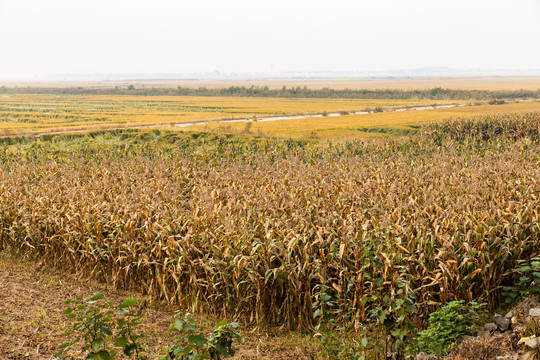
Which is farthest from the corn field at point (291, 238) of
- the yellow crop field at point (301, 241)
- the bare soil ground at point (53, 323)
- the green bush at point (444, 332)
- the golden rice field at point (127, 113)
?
the golden rice field at point (127, 113)

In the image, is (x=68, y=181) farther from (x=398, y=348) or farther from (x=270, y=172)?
(x=398, y=348)

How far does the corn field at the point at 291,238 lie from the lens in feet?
21.7

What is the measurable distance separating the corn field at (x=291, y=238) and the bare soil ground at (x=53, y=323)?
28 centimetres

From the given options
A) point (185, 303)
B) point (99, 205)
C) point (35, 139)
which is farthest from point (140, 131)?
point (185, 303)

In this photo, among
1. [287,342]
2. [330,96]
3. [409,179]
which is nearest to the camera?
[287,342]

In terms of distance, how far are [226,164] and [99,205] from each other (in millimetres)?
5809

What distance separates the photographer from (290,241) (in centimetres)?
677

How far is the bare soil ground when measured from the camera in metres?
6.33

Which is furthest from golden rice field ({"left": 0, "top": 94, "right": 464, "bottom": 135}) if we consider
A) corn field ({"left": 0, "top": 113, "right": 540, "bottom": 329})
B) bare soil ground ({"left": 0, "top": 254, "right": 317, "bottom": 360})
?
bare soil ground ({"left": 0, "top": 254, "right": 317, "bottom": 360})

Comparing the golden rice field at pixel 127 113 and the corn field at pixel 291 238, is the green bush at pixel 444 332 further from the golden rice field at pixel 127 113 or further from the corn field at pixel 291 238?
the golden rice field at pixel 127 113

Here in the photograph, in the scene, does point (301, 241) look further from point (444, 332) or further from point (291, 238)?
point (444, 332)

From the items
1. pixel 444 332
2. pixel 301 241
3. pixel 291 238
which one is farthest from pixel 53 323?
pixel 444 332

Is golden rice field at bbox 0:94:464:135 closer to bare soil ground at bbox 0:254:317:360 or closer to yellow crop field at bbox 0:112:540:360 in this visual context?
yellow crop field at bbox 0:112:540:360

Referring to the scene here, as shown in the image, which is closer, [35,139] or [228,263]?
[228,263]
